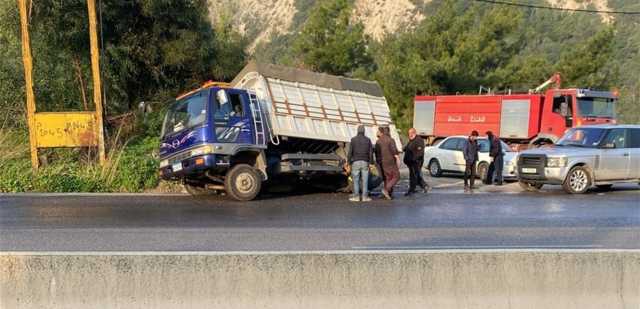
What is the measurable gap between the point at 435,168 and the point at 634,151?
22.7 ft

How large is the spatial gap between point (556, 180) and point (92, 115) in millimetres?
11344

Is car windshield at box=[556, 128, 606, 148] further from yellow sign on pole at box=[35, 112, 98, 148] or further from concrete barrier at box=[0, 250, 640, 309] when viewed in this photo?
concrete barrier at box=[0, 250, 640, 309]

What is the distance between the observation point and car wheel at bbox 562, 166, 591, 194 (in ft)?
52.6

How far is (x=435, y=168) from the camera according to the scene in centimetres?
2203

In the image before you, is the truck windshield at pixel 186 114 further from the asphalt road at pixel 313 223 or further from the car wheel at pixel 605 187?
the car wheel at pixel 605 187

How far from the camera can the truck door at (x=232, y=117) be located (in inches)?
520

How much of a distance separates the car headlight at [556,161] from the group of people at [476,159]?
72.7 inches

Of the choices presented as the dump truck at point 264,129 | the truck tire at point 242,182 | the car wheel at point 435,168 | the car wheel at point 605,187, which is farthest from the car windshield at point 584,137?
the truck tire at point 242,182

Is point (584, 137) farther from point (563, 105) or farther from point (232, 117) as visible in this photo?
point (232, 117)

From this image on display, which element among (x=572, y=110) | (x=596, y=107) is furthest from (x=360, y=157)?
(x=596, y=107)

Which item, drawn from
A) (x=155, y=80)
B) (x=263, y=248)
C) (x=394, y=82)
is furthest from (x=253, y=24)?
(x=263, y=248)

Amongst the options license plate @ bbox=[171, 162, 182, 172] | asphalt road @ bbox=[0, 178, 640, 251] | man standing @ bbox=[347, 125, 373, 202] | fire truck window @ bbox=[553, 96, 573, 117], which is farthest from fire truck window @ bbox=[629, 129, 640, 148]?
license plate @ bbox=[171, 162, 182, 172]

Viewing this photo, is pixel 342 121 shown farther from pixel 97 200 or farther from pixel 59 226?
pixel 59 226

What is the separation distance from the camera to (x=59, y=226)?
392 inches
